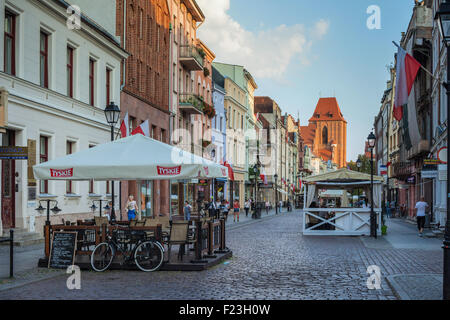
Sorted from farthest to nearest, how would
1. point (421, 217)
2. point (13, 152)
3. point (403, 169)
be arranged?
1. point (403, 169)
2. point (421, 217)
3. point (13, 152)

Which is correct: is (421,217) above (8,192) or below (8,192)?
below

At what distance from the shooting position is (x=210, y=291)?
33.6 ft

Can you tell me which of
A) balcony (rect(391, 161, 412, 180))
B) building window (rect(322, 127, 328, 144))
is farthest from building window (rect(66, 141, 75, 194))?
building window (rect(322, 127, 328, 144))

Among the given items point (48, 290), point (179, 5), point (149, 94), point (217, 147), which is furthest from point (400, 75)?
point (217, 147)

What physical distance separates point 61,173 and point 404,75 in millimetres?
9600

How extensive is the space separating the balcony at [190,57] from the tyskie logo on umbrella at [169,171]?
29692 millimetres

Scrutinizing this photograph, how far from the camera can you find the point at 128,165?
1313cm

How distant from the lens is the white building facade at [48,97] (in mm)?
18828

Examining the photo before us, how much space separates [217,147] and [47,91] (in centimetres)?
3368

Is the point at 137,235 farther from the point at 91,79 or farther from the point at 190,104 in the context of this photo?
the point at 190,104

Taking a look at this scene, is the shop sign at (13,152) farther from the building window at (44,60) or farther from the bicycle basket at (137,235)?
the building window at (44,60)

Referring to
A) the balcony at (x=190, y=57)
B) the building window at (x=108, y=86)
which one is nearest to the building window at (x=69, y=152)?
the building window at (x=108, y=86)

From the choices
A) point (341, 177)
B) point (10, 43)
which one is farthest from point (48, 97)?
point (341, 177)

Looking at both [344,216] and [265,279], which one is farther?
[344,216]
